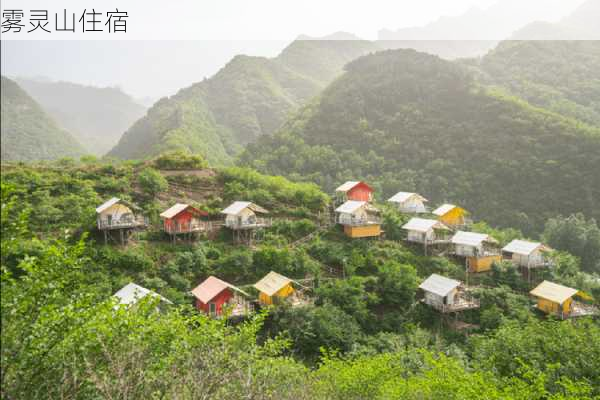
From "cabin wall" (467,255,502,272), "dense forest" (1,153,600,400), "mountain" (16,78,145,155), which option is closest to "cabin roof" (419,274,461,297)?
"dense forest" (1,153,600,400)

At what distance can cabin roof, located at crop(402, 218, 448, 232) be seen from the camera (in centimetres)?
3848

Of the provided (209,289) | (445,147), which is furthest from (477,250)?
(445,147)

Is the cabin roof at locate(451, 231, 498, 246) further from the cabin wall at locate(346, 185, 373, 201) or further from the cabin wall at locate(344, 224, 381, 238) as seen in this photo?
the cabin wall at locate(346, 185, 373, 201)

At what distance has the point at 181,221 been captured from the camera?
3284 centimetres

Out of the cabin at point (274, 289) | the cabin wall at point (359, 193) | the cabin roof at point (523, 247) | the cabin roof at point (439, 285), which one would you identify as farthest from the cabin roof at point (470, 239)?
the cabin at point (274, 289)

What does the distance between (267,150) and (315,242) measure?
3790cm

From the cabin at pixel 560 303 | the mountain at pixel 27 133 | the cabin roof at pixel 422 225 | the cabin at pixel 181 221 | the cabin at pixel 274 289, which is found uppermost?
the mountain at pixel 27 133

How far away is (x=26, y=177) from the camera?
35.5m

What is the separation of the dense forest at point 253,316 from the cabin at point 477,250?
1055mm

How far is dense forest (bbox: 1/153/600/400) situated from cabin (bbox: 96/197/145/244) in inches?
43.5

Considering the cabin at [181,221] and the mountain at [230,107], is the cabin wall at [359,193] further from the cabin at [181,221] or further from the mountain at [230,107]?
the mountain at [230,107]

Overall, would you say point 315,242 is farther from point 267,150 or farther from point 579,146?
point 579,146

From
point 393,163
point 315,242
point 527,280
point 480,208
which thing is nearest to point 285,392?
point 315,242

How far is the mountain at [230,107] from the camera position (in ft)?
260
